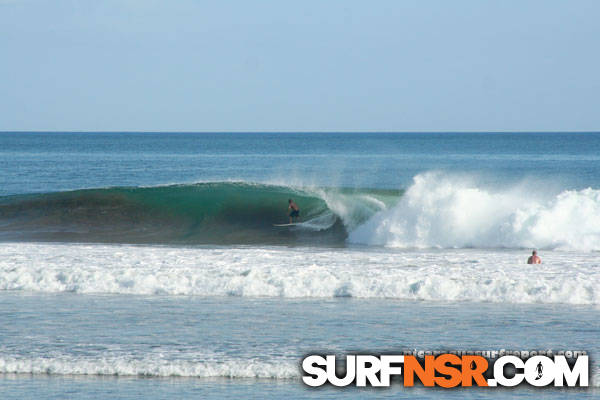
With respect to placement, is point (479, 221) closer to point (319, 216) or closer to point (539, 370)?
point (319, 216)

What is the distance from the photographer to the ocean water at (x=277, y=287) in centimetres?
881

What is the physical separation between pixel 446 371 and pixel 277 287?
16.3ft

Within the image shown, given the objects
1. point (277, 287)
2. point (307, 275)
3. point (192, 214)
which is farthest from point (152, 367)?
point (192, 214)

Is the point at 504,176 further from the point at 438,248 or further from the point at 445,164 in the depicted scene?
the point at 438,248

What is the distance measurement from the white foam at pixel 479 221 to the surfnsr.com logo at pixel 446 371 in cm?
1065

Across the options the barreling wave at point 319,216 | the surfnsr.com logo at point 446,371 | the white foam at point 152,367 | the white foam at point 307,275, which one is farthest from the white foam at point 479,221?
the white foam at point 152,367

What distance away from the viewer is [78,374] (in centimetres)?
873

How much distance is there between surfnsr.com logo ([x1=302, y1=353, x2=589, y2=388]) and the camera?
849cm

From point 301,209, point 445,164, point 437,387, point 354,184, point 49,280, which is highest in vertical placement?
point 445,164

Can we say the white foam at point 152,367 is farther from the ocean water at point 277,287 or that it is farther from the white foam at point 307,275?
the white foam at point 307,275

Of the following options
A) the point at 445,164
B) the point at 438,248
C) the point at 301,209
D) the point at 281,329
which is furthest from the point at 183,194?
the point at 445,164

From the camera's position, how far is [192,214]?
25.8 m

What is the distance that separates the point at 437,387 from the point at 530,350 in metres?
1.56

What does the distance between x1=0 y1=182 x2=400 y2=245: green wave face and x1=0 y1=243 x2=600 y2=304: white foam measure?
514 centimetres
